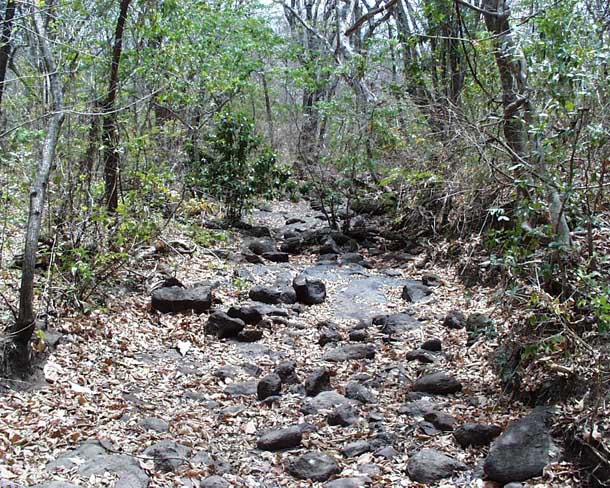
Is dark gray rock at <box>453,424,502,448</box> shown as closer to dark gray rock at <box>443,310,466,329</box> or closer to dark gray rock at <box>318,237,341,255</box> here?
dark gray rock at <box>443,310,466,329</box>

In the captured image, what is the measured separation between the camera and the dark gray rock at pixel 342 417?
173 inches

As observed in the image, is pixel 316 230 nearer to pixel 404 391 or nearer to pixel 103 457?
pixel 404 391

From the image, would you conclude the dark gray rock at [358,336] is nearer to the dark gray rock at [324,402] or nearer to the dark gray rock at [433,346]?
the dark gray rock at [433,346]

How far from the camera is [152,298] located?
6504 millimetres

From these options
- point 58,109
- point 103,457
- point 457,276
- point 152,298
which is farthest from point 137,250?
point 457,276

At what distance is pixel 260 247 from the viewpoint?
9.37 meters

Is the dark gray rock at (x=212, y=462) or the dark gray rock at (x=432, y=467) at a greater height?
the dark gray rock at (x=212, y=462)

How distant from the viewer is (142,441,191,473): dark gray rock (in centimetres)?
371

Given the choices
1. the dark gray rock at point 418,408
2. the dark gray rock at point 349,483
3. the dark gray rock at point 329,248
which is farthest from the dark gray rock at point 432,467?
the dark gray rock at point 329,248

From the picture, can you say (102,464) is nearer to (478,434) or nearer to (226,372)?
(226,372)

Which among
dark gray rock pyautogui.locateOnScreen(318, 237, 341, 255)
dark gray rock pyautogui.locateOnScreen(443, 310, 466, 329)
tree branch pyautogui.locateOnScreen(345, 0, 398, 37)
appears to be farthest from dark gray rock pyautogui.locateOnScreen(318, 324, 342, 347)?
tree branch pyautogui.locateOnScreen(345, 0, 398, 37)

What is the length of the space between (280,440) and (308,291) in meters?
3.41

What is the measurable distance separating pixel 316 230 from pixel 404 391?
594 centimetres

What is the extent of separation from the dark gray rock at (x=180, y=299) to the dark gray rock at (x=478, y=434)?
342cm
